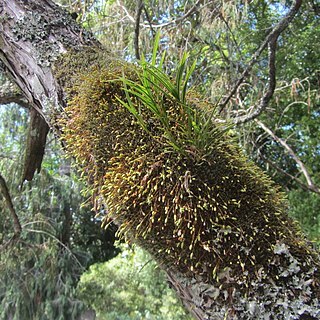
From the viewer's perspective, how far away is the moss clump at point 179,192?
60 centimetres

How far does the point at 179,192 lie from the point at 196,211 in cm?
4

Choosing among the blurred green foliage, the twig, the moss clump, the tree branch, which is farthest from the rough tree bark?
the blurred green foliage

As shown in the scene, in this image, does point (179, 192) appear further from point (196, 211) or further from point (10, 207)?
point (10, 207)

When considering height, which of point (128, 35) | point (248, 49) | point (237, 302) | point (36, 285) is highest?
point (248, 49)

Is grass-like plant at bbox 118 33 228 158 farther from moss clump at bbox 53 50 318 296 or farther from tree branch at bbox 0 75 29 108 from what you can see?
tree branch at bbox 0 75 29 108

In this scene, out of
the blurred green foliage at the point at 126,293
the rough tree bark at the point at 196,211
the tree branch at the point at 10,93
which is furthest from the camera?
the blurred green foliage at the point at 126,293

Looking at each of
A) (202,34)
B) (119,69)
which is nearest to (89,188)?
(119,69)

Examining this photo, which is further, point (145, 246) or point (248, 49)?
point (248, 49)

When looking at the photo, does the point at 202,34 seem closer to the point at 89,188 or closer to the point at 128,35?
the point at 128,35

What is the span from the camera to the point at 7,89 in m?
1.79

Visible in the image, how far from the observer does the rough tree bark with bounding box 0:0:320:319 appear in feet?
1.91

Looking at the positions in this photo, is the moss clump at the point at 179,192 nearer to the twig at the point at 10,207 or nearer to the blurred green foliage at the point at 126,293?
the twig at the point at 10,207

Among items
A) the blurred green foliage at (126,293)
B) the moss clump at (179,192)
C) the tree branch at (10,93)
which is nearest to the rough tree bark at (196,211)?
the moss clump at (179,192)

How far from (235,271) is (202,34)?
9.50ft
